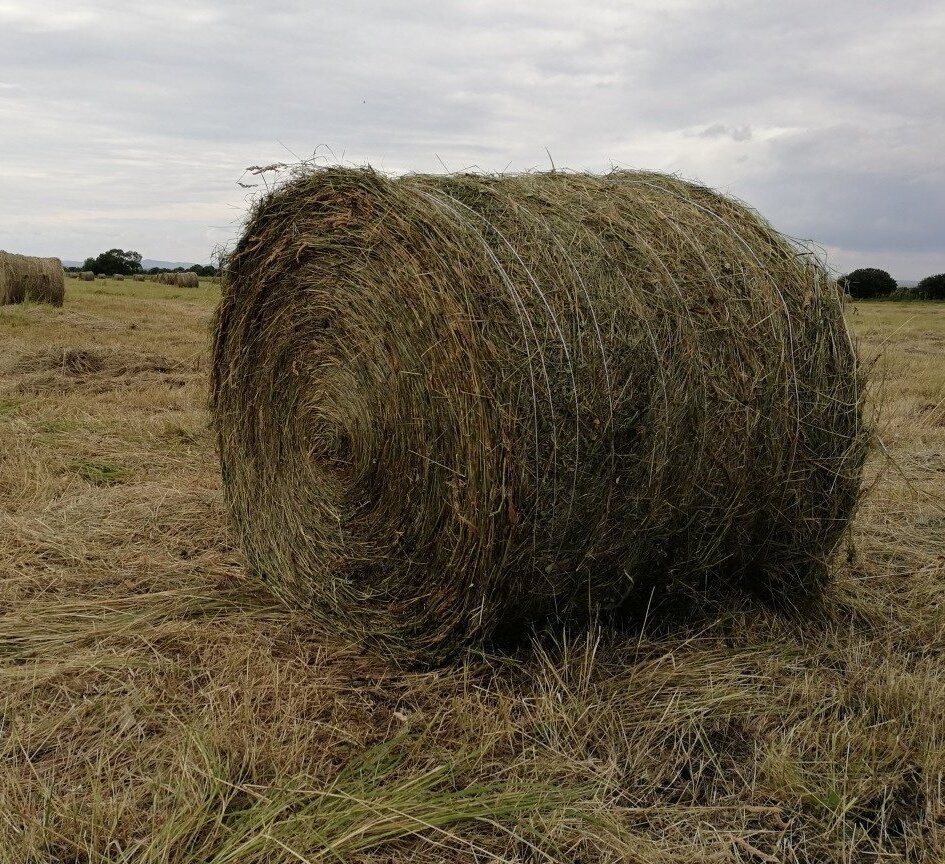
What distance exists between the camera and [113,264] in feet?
160

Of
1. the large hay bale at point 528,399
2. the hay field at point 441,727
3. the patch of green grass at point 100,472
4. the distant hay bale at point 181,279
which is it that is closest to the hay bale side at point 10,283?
the distant hay bale at point 181,279

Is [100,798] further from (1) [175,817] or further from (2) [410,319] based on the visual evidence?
(2) [410,319]

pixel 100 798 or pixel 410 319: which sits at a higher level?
pixel 410 319

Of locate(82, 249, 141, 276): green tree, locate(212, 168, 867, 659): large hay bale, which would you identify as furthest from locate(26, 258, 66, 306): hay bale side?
locate(82, 249, 141, 276): green tree

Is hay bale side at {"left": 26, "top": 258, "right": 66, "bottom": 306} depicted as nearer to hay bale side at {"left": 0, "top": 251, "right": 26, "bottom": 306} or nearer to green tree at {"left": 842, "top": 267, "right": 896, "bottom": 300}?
hay bale side at {"left": 0, "top": 251, "right": 26, "bottom": 306}

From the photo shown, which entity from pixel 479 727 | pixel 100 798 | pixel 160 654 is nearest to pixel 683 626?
pixel 479 727

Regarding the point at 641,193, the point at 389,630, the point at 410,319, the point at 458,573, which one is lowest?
the point at 389,630

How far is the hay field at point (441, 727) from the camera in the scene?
288cm

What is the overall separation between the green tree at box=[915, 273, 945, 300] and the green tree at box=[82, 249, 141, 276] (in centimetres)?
3614

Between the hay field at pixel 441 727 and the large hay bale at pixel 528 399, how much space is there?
301 millimetres

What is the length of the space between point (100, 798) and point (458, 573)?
148cm

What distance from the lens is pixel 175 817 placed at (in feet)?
9.37

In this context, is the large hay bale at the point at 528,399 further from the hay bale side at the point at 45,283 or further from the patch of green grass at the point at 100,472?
the hay bale side at the point at 45,283

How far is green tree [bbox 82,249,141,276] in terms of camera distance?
48656 mm
